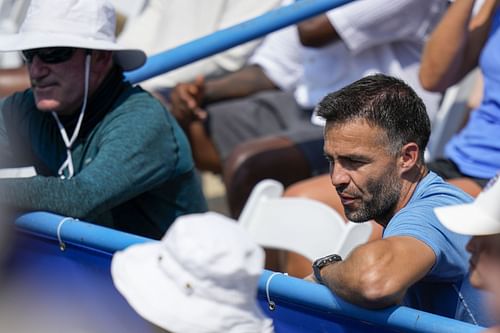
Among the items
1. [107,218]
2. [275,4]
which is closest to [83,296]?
[107,218]

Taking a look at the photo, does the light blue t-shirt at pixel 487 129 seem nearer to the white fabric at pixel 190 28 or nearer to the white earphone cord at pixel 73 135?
the white earphone cord at pixel 73 135

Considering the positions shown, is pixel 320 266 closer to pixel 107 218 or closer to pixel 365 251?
pixel 365 251

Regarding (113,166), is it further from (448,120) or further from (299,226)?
(448,120)

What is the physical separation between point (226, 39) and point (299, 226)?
0.65m

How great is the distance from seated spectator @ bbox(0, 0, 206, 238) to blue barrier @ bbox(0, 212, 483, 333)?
22 cm

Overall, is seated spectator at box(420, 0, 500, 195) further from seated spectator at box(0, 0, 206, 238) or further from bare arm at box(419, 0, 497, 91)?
seated spectator at box(0, 0, 206, 238)

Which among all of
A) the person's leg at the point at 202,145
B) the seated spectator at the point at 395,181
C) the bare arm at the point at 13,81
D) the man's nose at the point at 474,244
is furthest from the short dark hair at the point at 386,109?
the bare arm at the point at 13,81

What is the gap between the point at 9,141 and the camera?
336 centimetres

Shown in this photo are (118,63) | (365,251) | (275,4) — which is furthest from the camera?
(275,4)

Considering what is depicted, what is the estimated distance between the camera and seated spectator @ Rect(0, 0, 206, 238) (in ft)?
10.3

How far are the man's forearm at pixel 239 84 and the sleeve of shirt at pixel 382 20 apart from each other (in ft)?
2.48

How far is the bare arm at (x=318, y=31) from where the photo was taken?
4.36 meters

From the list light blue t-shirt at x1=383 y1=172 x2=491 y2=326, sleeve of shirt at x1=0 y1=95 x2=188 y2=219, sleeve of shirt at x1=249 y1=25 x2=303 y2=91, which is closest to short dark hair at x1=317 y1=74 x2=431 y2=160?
light blue t-shirt at x1=383 y1=172 x2=491 y2=326

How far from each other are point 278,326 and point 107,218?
923 millimetres
